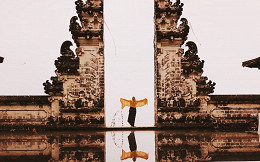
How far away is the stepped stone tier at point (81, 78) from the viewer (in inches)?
536

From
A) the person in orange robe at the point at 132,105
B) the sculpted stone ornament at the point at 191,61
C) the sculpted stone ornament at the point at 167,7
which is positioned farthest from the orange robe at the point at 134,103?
the sculpted stone ornament at the point at 167,7

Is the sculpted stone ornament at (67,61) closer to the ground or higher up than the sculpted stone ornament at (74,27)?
closer to the ground

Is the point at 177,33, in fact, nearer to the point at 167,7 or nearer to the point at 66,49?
the point at 167,7

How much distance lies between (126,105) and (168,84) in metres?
2.00

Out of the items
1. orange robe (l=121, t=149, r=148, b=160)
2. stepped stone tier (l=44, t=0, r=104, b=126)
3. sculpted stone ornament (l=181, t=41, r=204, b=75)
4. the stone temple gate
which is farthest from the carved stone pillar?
orange robe (l=121, t=149, r=148, b=160)

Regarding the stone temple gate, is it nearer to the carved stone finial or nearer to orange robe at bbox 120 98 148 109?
the carved stone finial

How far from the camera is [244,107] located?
14.2 metres

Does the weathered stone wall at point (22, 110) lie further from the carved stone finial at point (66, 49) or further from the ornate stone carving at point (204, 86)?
the ornate stone carving at point (204, 86)

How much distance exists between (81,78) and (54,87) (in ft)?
3.77

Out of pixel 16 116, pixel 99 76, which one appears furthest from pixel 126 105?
pixel 16 116

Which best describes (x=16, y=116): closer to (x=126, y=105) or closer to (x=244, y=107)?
(x=126, y=105)

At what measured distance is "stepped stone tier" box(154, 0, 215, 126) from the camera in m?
14.0

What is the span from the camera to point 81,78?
13820mm

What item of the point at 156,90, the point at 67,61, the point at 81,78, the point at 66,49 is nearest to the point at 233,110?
the point at 156,90
